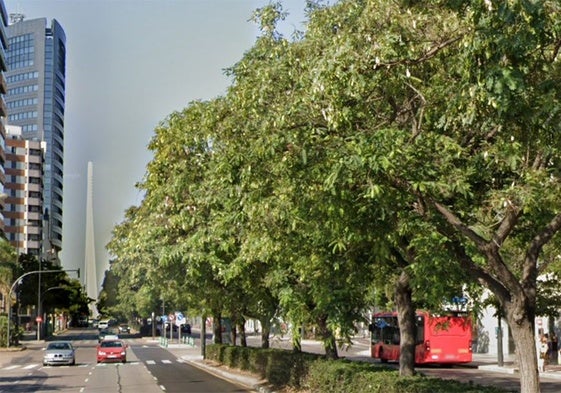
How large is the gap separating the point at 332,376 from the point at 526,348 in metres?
9.70

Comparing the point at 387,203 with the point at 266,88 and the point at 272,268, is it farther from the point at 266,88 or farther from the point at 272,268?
the point at 272,268

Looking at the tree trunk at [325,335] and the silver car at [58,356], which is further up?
the tree trunk at [325,335]

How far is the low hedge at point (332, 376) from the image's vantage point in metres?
15.6

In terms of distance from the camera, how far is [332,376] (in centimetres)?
2117

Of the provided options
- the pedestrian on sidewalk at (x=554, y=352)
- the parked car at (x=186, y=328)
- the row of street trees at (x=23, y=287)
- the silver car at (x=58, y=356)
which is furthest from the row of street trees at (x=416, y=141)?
the parked car at (x=186, y=328)

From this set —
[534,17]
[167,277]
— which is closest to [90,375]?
[167,277]

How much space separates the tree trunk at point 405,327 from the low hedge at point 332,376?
17.8 inches

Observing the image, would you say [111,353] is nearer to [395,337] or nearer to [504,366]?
[395,337]

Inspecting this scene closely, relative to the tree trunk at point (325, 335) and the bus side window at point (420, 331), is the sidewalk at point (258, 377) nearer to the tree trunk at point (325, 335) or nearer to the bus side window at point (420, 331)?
the bus side window at point (420, 331)

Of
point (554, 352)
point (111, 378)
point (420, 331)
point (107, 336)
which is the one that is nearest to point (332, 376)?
point (111, 378)

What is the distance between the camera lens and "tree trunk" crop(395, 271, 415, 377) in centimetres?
1942

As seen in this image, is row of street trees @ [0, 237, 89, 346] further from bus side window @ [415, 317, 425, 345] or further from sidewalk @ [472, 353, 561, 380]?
sidewalk @ [472, 353, 561, 380]

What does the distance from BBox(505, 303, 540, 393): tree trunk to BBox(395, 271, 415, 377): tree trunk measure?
22.7 ft

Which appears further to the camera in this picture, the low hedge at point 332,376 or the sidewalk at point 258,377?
the sidewalk at point 258,377
